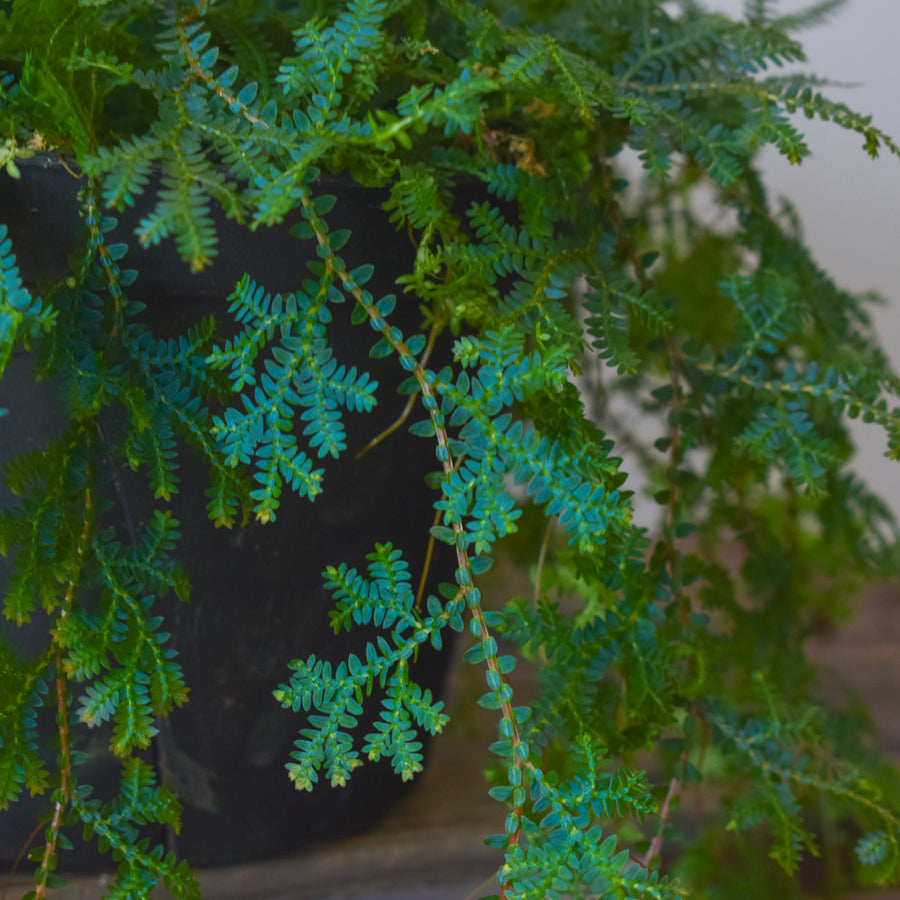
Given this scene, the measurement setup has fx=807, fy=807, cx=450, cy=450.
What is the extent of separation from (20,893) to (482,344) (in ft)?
1.95

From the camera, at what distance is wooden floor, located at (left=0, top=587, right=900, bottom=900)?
0.73 meters

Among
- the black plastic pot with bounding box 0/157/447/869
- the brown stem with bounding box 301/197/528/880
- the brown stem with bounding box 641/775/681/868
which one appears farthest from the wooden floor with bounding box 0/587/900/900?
the brown stem with bounding box 301/197/528/880

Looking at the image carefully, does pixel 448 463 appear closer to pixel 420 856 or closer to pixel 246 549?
pixel 246 549

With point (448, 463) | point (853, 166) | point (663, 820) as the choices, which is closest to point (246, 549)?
point (448, 463)

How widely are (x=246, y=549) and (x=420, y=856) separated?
0.38 metres

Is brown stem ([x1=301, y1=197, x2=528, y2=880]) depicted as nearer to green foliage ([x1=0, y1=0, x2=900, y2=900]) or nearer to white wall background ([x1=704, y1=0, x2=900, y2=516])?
green foliage ([x1=0, y1=0, x2=900, y2=900])

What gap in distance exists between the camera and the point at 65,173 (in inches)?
19.4

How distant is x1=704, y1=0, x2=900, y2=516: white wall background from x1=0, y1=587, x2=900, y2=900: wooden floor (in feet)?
2.63

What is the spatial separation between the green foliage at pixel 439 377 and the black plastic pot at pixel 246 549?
0.05ft

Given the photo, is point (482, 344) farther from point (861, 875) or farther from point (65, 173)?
point (861, 875)

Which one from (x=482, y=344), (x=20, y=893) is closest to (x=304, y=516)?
(x=482, y=344)

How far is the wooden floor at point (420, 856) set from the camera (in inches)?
28.8

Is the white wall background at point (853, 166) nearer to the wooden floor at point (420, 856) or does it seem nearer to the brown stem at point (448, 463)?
the wooden floor at point (420, 856)

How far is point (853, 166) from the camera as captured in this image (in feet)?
4.42
